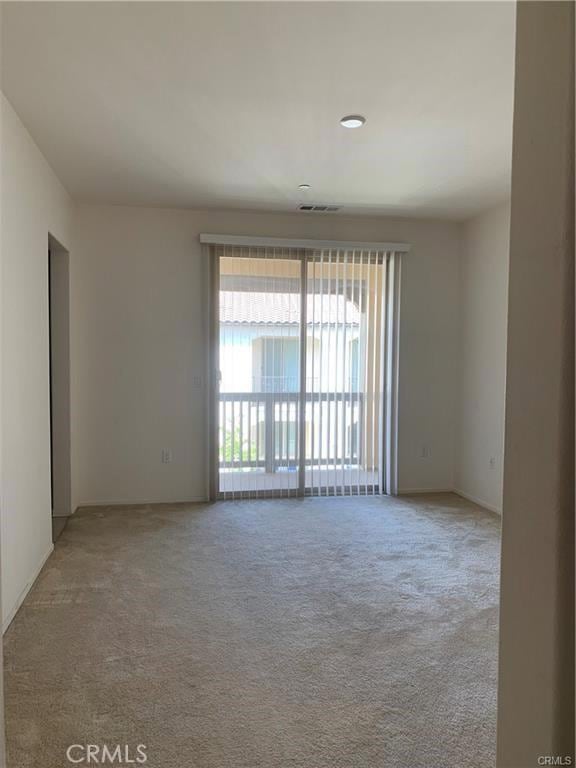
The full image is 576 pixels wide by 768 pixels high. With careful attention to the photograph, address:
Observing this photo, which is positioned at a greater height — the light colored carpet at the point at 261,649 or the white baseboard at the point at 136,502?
the white baseboard at the point at 136,502

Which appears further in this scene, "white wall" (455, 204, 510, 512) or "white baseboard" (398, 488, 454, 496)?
"white baseboard" (398, 488, 454, 496)

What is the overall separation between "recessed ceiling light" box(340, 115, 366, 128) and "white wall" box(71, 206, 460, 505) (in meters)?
1.84

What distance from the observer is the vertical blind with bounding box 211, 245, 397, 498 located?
446cm

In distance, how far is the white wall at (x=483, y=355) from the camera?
427 cm

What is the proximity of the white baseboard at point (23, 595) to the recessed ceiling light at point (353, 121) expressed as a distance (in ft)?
10.0

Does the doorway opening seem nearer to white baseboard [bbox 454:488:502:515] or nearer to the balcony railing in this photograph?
the balcony railing

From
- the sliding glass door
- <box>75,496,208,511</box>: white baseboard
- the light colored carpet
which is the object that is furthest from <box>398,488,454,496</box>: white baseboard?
<box>75,496,208,511</box>: white baseboard

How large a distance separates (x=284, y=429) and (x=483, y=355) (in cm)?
196

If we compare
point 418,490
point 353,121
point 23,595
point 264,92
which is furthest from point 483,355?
point 23,595

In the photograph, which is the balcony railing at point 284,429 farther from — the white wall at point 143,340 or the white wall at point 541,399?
the white wall at point 541,399

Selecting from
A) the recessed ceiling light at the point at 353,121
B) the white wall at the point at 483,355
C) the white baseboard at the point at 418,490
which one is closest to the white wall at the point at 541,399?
the recessed ceiling light at the point at 353,121

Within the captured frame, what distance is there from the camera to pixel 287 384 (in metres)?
4.56

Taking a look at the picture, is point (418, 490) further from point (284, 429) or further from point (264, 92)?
point (264, 92)

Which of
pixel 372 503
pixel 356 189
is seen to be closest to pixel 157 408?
pixel 372 503
